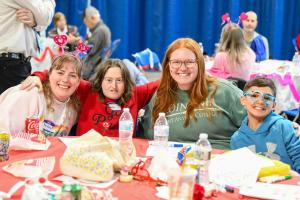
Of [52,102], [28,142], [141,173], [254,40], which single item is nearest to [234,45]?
[254,40]

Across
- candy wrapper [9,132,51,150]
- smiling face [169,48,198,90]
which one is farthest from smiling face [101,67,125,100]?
candy wrapper [9,132,51,150]

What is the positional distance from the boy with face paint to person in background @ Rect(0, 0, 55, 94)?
4.98 feet

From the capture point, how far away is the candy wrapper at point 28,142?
233 centimetres

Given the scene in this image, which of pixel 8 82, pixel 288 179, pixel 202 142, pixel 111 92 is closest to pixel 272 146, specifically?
pixel 288 179

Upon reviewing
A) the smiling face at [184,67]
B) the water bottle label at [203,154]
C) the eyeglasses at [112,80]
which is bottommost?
the water bottle label at [203,154]

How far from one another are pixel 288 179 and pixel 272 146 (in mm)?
443

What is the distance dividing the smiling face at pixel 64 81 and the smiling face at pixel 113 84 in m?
0.19

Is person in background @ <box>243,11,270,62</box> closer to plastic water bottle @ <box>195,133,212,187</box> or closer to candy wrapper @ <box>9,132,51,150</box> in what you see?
candy wrapper @ <box>9,132,51,150</box>

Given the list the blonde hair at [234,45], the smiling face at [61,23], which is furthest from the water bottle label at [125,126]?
the smiling face at [61,23]

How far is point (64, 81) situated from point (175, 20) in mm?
6727

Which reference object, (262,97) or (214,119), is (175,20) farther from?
(262,97)

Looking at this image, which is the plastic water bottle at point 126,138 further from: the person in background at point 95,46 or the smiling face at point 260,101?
the person in background at point 95,46

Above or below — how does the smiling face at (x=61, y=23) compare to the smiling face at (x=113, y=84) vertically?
above

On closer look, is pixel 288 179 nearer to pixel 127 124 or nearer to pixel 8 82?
pixel 127 124
